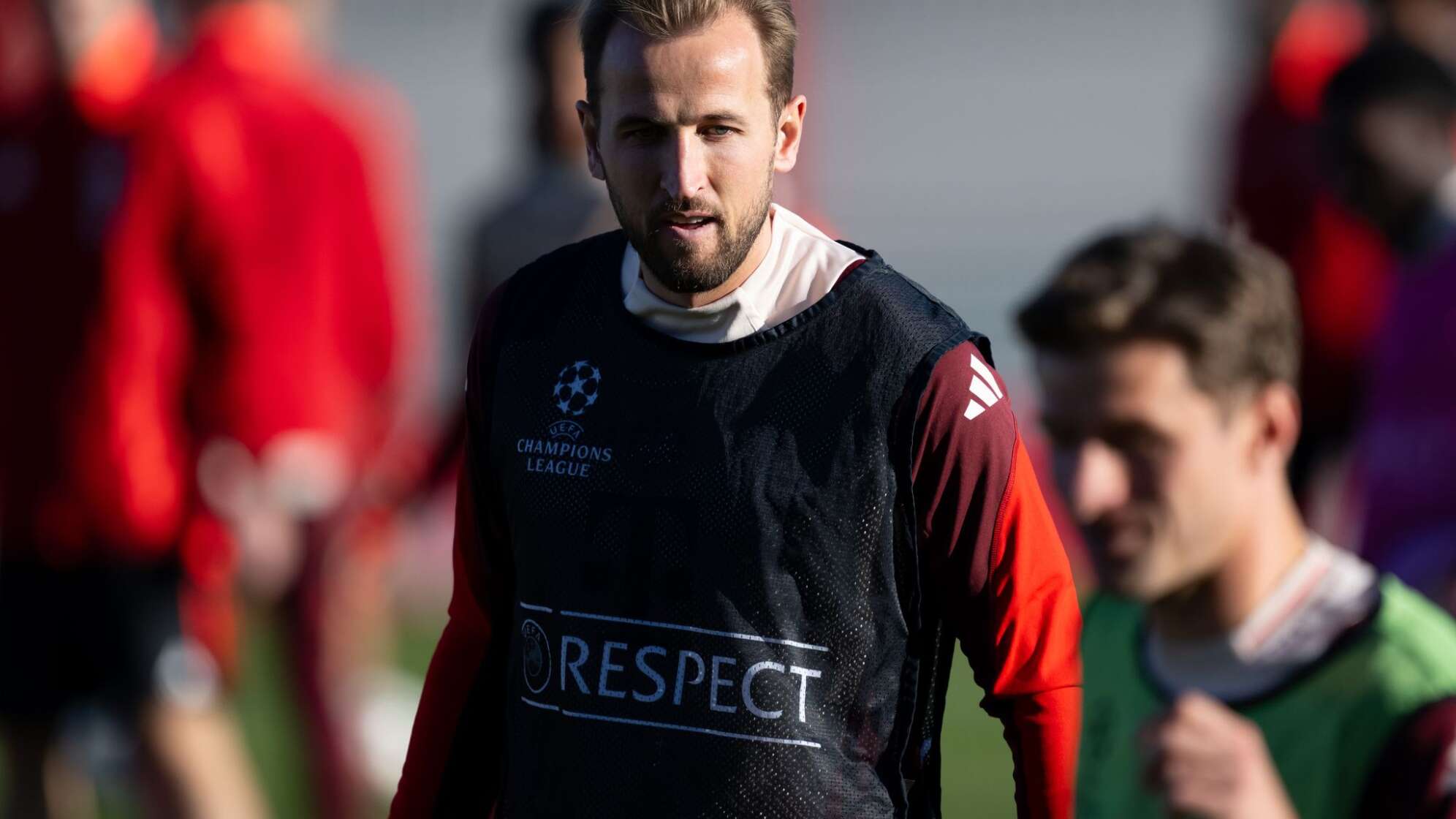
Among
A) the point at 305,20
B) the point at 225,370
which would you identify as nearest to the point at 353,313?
the point at 225,370

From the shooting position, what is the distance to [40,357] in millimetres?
5438

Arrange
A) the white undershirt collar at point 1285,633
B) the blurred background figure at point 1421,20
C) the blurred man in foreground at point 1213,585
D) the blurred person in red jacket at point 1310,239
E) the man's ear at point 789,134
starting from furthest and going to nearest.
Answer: the blurred person in red jacket at point 1310,239, the blurred background figure at point 1421,20, the man's ear at point 789,134, the white undershirt collar at point 1285,633, the blurred man in foreground at point 1213,585

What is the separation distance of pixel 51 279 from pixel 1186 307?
3.48 m

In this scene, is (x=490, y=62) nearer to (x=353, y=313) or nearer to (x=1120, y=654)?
(x=353, y=313)

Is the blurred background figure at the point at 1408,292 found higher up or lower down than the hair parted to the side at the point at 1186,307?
lower down

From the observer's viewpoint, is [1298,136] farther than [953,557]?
Yes

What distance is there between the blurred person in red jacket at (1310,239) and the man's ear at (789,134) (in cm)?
358

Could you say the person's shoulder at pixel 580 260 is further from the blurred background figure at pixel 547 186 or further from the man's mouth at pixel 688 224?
the blurred background figure at pixel 547 186

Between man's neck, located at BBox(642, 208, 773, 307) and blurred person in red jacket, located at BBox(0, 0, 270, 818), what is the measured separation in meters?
3.14

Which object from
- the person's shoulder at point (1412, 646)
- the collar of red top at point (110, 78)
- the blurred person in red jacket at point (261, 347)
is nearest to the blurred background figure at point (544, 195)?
the blurred person in red jacket at point (261, 347)

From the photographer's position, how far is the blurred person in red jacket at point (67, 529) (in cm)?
535

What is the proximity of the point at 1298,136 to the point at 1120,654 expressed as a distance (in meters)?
3.84

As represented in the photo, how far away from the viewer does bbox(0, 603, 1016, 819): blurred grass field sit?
678cm

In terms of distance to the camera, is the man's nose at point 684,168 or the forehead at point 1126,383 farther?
the forehead at point 1126,383
